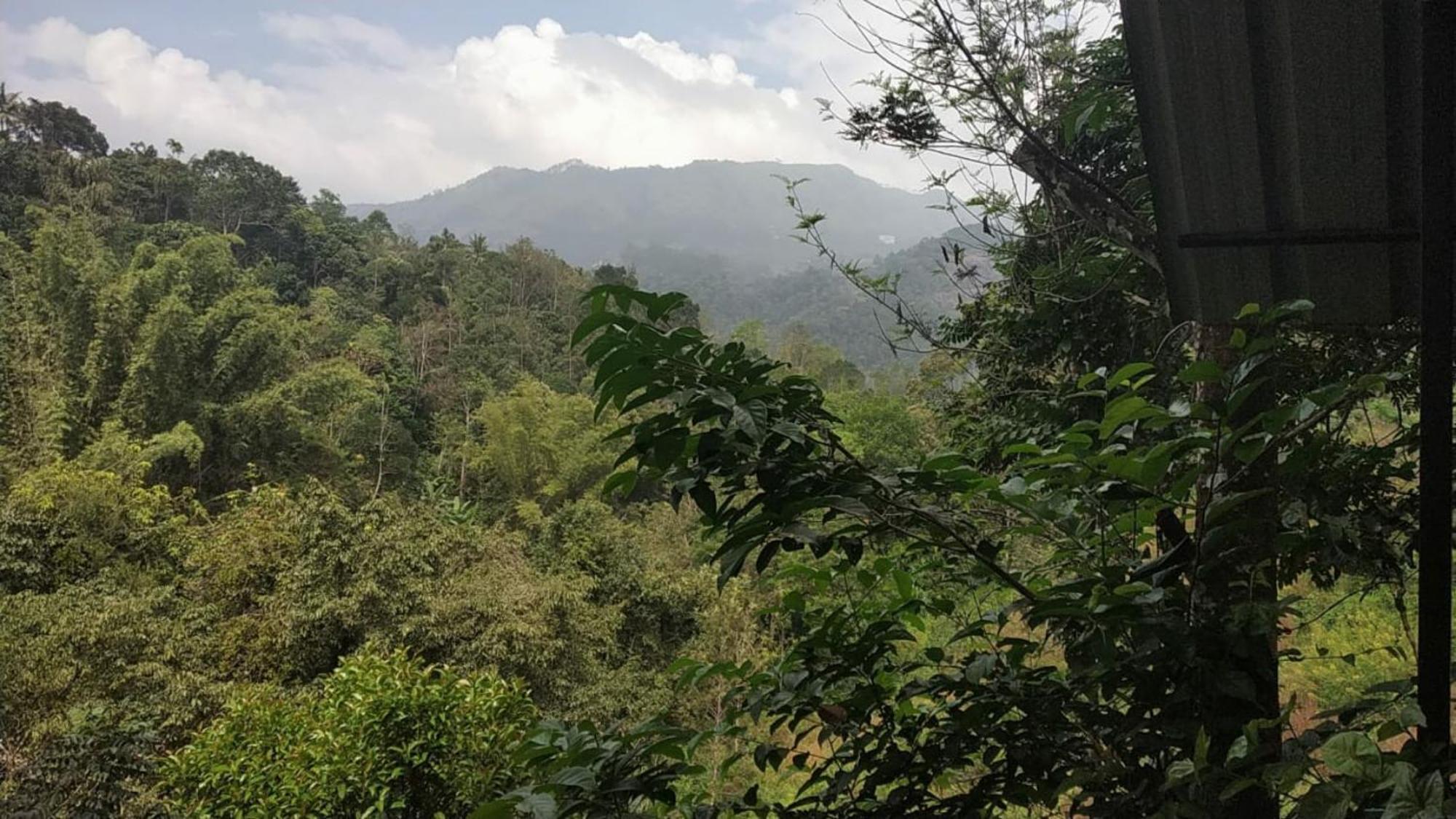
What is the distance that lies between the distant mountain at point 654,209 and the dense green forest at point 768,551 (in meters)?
62.7

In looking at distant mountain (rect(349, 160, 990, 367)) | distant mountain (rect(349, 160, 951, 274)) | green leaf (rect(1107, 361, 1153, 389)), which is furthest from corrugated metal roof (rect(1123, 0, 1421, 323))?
distant mountain (rect(349, 160, 951, 274))

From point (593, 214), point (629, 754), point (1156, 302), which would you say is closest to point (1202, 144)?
point (629, 754)

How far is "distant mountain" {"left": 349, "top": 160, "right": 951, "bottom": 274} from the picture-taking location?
8050 cm

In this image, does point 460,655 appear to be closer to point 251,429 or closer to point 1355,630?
point 1355,630

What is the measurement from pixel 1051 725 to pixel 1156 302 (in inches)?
80.9

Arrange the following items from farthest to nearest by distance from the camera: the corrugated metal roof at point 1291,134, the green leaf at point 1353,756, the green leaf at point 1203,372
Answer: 1. the corrugated metal roof at point 1291,134
2. the green leaf at point 1203,372
3. the green leaf at point 1353,756

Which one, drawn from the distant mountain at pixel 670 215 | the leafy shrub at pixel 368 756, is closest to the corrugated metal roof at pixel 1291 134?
the leafy shrub at pixel 368 756

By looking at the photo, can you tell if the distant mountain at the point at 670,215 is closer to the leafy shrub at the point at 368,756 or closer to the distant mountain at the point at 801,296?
the distant mountain at the point at 801,296

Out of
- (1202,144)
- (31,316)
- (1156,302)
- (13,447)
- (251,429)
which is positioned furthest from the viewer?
(251,429)

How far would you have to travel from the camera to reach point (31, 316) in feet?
32.0

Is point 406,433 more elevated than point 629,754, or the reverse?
point 629,754

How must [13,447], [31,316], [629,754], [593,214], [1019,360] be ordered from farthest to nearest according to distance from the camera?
[593,214], [31,316], [13,447], [1019,360], [629,754]

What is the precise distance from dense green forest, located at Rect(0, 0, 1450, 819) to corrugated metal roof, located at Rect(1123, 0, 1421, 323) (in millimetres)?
77

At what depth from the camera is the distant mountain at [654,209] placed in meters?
80.5
